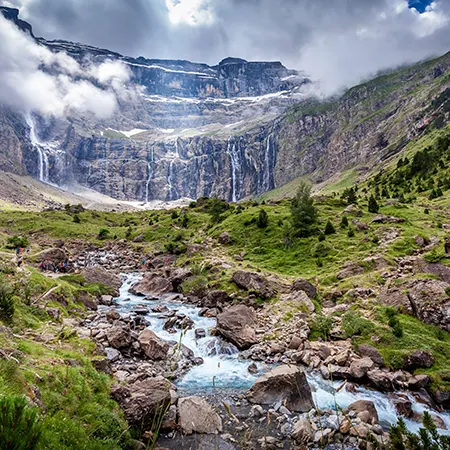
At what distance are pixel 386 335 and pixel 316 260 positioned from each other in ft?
54.8

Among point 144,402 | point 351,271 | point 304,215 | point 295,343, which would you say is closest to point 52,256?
point 304,215

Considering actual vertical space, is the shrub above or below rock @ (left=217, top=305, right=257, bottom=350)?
above

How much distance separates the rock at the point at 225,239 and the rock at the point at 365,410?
112ft

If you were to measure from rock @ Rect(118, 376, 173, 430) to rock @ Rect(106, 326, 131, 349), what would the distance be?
6092 millimetres

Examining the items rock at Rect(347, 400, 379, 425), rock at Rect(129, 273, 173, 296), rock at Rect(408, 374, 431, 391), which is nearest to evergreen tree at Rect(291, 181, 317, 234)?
rock at Rect(129, 273, 173, 296)

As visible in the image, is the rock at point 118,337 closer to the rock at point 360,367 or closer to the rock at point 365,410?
the rock at point 365,410

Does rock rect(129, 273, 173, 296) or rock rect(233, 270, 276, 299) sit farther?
rock rect(129, 273, 173, 296)

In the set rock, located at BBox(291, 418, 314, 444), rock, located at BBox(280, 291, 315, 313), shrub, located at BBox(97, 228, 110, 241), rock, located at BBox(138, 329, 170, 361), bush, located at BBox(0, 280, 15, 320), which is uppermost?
shrub, located at BBox(97, 228, 110, 241)

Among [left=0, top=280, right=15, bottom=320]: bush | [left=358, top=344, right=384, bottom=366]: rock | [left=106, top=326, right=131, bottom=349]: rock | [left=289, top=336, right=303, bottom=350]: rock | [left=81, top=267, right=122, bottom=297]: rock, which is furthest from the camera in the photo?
[left=81, top=267, right=122, bottom=297]: rock

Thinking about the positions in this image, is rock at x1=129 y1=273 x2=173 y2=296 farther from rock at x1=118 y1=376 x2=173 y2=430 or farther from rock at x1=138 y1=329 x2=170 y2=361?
rock at x1=118 y1=376 x2=173 y2=430

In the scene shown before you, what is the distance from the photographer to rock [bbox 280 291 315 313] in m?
24.5

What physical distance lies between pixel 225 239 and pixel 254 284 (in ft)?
64.1

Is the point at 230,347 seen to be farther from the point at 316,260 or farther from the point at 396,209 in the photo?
the point at 396,209

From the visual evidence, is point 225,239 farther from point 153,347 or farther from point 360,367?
point 360,367
